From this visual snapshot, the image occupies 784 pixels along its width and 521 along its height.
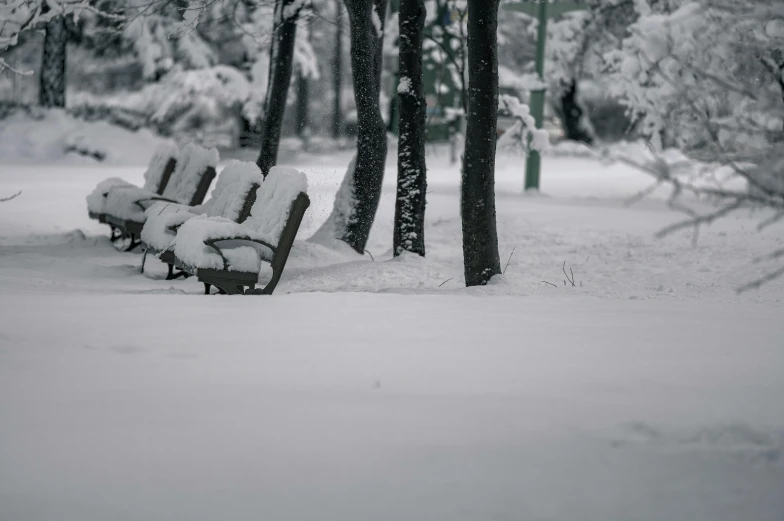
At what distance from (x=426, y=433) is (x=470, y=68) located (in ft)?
16.6

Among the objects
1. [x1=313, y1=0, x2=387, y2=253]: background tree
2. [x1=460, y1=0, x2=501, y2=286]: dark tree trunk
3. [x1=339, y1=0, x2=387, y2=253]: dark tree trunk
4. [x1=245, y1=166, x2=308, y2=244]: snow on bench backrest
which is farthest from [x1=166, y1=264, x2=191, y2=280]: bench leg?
[x1=460, y1=0, x2=501, y2=286]: dark tree trunk

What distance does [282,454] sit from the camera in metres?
3.81

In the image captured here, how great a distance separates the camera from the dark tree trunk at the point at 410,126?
1018 cm

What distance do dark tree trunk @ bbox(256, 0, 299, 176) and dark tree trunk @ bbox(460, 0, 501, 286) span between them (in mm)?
4794

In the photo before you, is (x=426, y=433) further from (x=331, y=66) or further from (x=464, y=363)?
(x=331, y=66)

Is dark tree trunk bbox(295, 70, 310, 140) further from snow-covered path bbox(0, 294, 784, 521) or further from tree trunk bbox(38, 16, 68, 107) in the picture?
snow-covered path bbox(0, 294, 784, 521)

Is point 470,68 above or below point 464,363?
above

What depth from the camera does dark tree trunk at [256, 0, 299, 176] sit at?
12789 millimetres

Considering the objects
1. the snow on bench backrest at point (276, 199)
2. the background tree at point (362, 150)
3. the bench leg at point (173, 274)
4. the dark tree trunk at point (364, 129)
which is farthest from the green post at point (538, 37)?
the snow on bench backrest at point (276, 199)

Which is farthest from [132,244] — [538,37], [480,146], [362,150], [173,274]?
[538,37]

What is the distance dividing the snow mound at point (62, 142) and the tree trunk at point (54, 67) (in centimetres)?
146

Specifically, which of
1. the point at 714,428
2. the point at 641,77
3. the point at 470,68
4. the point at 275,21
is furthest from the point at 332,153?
the point at 714,428

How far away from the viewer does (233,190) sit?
902 cm

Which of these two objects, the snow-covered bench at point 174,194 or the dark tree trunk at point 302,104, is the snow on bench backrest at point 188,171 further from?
the dark tree trunk at point 302,104
